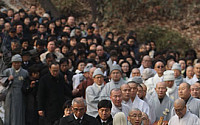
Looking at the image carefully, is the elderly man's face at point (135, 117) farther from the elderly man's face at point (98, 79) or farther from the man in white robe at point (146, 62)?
the man in white robe at point (146, 62)

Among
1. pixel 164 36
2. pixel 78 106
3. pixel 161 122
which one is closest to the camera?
pixel 78 106

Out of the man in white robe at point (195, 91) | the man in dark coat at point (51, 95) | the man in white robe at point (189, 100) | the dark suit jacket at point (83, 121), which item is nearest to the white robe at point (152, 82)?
the man in white robe at point (195, 91)

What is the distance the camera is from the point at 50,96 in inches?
437

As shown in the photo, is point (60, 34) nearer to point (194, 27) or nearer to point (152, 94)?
point (152, 94)

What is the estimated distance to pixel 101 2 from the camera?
22.8 metres

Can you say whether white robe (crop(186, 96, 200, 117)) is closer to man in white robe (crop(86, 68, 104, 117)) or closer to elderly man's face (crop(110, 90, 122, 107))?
elderly man's face (crop(110, 90, 122, 107))

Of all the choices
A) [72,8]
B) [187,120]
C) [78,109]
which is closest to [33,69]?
[78,109]

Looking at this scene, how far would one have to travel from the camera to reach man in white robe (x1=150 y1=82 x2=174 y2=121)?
10383 millimetres

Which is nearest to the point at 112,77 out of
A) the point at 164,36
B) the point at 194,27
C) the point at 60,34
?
the point at 60,34

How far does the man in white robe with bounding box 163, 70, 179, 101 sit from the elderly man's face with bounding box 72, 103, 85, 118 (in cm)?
341

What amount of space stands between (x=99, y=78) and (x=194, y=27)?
12.0 meters

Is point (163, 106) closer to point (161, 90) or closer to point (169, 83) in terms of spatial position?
point (161, 90)

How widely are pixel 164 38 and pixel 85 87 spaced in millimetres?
9230

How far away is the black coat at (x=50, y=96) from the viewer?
1095 cm
